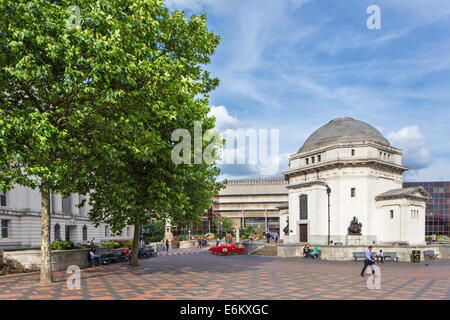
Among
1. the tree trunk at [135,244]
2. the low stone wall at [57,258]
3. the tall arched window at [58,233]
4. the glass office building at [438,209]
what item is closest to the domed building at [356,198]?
the tree trunk at [135,244]

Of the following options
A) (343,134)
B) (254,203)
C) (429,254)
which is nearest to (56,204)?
(343,134)

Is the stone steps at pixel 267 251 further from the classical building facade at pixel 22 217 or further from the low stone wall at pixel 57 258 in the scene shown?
the low stone wall at pixel 57 258

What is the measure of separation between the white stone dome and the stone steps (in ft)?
57.2

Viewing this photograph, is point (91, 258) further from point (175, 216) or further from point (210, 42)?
point (210, 42)

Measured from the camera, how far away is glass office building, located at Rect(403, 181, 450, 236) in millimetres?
101375

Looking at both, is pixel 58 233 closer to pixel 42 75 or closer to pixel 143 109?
pixel 143 109

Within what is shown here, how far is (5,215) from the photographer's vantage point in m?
38.2

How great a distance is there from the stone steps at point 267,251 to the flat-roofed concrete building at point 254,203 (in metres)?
84.4

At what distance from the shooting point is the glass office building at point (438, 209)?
333 feet

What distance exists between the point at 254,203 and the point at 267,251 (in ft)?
291

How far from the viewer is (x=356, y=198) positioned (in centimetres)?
4841

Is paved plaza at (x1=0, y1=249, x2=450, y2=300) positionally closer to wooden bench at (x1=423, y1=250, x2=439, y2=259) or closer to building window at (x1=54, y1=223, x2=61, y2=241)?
wooden bench at (x1=423, y1=250, x2=439, y2=259)
